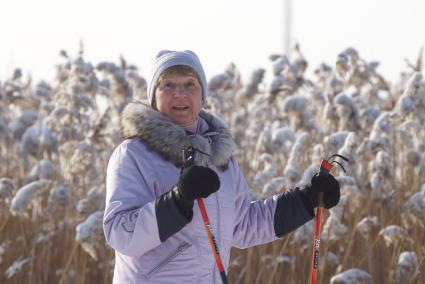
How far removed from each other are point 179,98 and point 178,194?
0.41 meters

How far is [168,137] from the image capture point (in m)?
2.87

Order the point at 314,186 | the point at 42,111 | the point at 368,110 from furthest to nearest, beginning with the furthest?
the point at 42,111, the point at 368,110, the point at 314,186

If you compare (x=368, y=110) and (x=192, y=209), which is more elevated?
(x=368, y=110)

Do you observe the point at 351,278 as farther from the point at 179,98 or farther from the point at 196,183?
the point at 196,183

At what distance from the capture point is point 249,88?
673cm

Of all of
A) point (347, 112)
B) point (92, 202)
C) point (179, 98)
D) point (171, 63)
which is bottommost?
point (92, 202)

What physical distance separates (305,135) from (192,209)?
224 cm

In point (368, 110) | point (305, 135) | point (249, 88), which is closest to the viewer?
point (305, 135)

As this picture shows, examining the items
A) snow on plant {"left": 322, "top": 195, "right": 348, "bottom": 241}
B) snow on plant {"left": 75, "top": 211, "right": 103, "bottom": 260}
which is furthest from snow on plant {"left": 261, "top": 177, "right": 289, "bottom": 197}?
snow on plant {"left": 75, "top": 211, "right": 103, "bottom": 260}

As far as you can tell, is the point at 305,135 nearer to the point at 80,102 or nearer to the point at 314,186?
the point at 80,102

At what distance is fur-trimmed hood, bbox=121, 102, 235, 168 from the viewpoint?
2.88m

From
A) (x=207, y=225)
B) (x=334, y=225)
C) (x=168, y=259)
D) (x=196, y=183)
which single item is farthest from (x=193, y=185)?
(x=334, y=225)

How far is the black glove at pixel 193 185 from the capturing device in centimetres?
260

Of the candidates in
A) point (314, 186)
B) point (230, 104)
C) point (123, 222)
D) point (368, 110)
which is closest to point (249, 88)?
point (230, 104)
